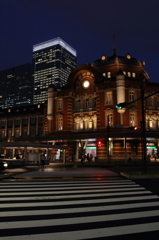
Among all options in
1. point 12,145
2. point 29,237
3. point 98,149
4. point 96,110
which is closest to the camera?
point 29,237

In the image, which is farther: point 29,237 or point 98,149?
point 98,149

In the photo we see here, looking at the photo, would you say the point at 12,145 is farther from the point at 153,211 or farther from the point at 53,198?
the point at 153,211

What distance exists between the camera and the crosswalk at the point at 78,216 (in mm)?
4971

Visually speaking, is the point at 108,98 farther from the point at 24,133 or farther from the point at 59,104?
the point at 24,133

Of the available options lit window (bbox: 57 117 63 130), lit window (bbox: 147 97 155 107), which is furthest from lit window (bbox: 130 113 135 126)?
lit window (bbox: 57 117 63 130)

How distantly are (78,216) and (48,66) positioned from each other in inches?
7481

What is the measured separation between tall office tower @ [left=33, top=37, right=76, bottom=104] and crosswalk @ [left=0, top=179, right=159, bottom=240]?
572 feet

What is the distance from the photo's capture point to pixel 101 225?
5.52 metres

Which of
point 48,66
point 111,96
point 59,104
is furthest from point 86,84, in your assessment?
point 48,66

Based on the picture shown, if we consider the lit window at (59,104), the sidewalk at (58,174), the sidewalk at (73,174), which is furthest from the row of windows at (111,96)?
the sidewalk at (58,174)

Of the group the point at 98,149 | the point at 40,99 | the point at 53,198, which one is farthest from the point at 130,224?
the point at 40,99

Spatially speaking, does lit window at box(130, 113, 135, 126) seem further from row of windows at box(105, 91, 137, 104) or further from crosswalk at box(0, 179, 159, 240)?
crosswalk at box(0, 179, 159, 240)

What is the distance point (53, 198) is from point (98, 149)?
31.6 m

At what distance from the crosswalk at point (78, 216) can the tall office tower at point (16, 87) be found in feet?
572
